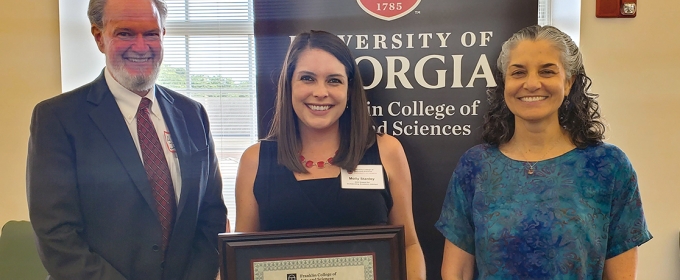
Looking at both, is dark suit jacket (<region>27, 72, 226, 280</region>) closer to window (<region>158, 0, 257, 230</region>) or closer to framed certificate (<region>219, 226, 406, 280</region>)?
window (<region>158, 0, 257, 230</region>)

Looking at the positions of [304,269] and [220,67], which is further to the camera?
[220,67]

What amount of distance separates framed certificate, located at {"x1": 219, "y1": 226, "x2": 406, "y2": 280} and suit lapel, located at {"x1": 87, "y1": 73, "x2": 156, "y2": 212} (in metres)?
0.32

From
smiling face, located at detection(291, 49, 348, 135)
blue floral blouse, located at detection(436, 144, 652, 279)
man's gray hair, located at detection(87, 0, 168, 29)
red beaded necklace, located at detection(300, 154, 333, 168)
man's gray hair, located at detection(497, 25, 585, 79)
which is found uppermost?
man's gray hair, located at detection(87, 0, 168, 29)

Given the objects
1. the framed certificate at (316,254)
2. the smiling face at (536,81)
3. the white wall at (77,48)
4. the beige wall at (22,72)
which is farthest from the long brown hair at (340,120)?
the beige wall at (22,72)

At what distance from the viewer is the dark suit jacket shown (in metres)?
1.34

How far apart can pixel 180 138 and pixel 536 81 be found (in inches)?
43.7

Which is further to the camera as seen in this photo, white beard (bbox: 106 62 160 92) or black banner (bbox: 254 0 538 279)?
black banner (bbox: 254 0 538 279)

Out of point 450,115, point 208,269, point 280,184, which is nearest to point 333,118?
point 280,184

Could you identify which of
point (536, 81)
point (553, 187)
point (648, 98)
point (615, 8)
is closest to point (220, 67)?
point (536, 81)

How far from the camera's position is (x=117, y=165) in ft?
4.48

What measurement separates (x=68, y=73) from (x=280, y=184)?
2.62 feet

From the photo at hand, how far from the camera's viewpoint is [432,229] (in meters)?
1.56

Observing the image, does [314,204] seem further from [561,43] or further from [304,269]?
[561,43]

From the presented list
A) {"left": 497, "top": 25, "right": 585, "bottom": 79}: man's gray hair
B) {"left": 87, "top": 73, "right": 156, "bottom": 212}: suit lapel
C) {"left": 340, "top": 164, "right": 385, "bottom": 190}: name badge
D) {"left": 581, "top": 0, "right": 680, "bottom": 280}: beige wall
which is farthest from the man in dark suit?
{"left": 581, "top": 0, "right": 680, "bottom": 280}: beige wall
